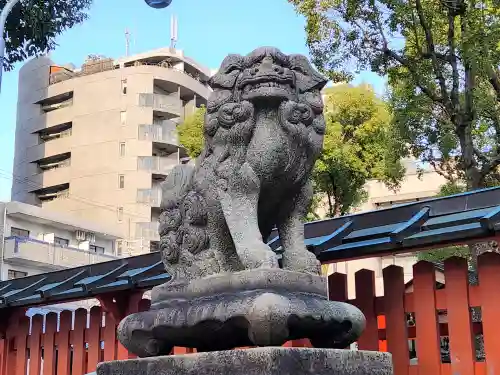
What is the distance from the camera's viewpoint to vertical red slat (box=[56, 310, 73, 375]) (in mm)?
10016

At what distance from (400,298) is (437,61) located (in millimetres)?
7506

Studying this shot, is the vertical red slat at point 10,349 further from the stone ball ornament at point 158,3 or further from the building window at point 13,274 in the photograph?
the building window at point 13,274

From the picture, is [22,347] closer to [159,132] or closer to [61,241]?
[61,241]

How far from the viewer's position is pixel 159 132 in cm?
3703

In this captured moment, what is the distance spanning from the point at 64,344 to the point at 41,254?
691 inches

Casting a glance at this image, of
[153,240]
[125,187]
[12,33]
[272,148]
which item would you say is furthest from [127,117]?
[272,148]

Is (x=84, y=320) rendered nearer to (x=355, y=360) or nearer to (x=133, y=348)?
(x=133, y=348)

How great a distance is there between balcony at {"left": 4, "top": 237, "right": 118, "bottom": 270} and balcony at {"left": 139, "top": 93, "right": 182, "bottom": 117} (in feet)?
36.2

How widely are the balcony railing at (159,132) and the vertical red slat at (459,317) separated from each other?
100 feet

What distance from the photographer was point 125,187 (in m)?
35.8

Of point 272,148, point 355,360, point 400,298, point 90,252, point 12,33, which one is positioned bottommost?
point 355,360

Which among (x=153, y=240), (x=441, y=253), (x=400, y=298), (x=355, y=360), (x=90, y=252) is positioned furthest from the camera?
(x=153, y=240)

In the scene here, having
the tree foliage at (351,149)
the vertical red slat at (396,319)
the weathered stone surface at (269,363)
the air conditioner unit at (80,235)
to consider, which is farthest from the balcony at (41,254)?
the weathered stone surface at (269,363)

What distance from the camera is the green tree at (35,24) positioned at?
13859 mm
